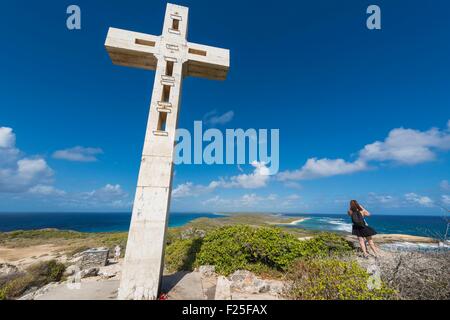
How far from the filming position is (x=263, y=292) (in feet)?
17.6

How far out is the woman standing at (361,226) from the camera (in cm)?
668

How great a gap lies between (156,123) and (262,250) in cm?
563

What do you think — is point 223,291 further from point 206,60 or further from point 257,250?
point 206,60

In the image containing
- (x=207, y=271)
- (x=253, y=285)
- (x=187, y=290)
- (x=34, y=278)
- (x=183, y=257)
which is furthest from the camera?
(x=34, y=278)

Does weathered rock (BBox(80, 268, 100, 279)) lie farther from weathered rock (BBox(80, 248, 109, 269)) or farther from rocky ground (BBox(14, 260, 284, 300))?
weathered rock (BBox(80, 248, 109, 269))

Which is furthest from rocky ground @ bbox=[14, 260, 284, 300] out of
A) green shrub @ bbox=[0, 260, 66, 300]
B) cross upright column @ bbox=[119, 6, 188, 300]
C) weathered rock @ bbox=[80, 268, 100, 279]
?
green shrub @ bbox=[0, 260, 66, 300]


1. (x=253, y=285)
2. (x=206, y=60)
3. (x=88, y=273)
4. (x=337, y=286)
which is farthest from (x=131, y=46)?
(x=88, y=273)

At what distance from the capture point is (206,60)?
6008 mm

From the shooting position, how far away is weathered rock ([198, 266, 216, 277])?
6812 millimetres

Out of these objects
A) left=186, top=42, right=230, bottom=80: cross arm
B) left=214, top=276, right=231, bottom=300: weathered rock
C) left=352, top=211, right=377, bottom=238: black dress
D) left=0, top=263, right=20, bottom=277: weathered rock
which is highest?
left=186, top=42, right=230, bottom=80: cross arm

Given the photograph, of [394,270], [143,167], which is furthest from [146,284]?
[394,270]

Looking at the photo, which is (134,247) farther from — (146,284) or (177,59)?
(177,59)

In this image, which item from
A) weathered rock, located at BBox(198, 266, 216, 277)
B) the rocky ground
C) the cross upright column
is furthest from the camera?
weathered rock, located at BBox(198, 266, 216, 277)

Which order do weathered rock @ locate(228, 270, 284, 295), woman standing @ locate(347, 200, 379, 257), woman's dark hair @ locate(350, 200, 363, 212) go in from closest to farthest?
weathered rock @ locate(228, 270, 284, 295) < woman standing @ locate(347, 200, 379, 257) < woman's dark hair @ locate(350, 200, 363, 212)
